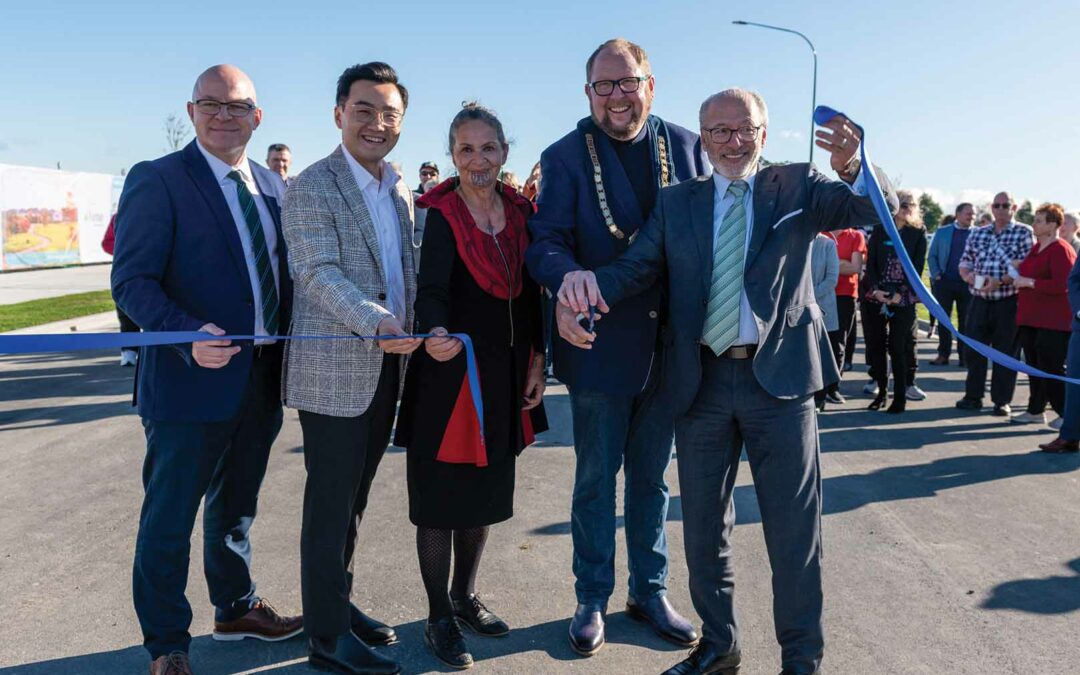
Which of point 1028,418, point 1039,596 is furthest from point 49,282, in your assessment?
point 1039,596

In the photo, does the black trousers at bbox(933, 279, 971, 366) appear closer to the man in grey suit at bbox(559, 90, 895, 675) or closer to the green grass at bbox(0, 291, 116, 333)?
the man in grey suit at bbox(559, 90, 895, 675)

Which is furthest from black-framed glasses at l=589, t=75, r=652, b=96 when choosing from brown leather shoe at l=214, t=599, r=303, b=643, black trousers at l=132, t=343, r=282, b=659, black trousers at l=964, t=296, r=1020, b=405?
black trousers at l=964, t=296, r=1020, b=405

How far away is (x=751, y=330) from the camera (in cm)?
293

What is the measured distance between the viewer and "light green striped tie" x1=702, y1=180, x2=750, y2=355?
2930 mm

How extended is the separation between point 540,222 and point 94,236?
2861cm

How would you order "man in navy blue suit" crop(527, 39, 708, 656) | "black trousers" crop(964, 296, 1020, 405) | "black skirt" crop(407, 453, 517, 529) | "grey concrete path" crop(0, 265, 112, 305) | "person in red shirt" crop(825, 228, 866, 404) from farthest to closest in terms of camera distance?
"grey concrete path" crop(0, 265, 112, 305), "person in red shirt" crop(825, 228, 866, 404), "black trousers" crop(964, 296, 1020, 405), "man in navy blue suit" crop(527, 39, 708, 656), "black skirt" crop(407, 453, 517, 529)

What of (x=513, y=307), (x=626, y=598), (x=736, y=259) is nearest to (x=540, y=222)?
(x=513, y=307)

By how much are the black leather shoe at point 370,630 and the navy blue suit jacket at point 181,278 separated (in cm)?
103

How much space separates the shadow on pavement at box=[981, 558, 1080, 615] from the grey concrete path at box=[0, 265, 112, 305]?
1616cm

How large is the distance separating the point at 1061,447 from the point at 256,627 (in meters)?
6.26

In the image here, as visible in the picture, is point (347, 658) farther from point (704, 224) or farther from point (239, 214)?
point (704, 224)

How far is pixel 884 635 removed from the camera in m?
3.43

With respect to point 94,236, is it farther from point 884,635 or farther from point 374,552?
point 884,635

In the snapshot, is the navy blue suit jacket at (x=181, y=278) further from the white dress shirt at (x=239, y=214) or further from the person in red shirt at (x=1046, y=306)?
the person in red shirt at (x=1046, y=306)
